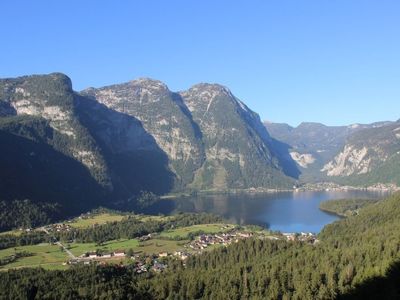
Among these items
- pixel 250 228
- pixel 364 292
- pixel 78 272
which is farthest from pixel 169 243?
pixel 364 292


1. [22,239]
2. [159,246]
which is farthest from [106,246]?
[22,239]

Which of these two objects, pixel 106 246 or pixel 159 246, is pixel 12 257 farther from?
pixel 159 246

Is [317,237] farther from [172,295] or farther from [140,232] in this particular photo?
[172,295]

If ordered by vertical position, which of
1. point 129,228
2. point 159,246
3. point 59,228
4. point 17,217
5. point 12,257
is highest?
point 17,217

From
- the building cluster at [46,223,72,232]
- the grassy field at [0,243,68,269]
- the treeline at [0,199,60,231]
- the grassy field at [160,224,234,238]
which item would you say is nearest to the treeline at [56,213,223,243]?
the grassy field at [160,224,234,238]

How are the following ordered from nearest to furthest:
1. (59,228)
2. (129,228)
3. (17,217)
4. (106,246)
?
(106,246) < (129,228) < (59,228) < (17,217)

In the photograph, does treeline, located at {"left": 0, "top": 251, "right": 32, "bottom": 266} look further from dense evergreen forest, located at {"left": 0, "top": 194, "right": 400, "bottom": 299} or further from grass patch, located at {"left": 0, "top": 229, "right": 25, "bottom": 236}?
grass patch, located at {"left": 0, "top": 229, "right": 25, "bottom": 236}
